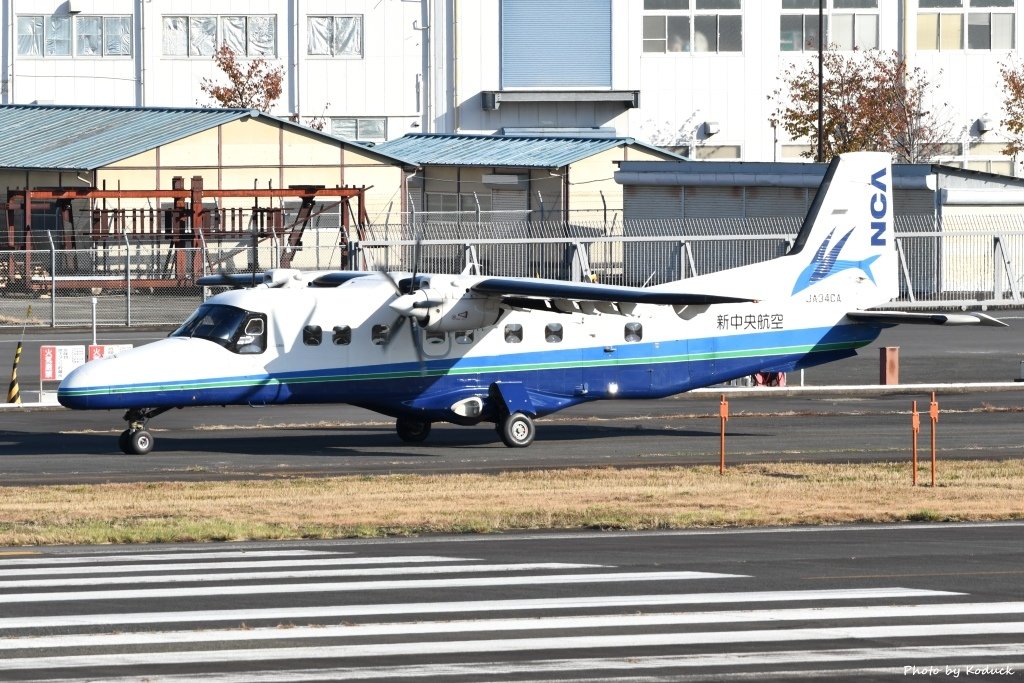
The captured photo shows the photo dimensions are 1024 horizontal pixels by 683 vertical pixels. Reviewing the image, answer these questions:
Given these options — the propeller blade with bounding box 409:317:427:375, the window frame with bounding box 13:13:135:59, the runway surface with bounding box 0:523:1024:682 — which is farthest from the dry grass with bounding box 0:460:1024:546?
the window frame with bounding box 13:13:135:59

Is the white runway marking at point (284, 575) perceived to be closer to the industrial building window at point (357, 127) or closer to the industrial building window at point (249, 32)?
the industrial building window at point (357, 127)

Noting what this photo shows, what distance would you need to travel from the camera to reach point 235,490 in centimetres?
2117

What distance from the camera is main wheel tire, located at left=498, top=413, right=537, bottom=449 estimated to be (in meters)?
26.5

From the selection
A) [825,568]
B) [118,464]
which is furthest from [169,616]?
[118,464]

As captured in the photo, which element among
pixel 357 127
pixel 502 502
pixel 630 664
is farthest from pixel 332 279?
pixel 357 127

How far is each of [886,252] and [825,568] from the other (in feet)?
49.2

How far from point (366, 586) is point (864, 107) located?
63.7 meters

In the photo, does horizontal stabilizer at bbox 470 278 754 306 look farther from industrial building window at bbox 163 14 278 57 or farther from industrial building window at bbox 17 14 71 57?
industrial building window at bbox 17 14 71 57

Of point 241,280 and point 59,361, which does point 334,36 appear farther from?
point 241,280

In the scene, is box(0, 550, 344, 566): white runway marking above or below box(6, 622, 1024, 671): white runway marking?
below

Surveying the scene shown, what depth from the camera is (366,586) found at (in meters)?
14.2

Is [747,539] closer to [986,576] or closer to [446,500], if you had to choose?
[986,576]

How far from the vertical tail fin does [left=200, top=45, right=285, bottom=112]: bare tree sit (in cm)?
5232

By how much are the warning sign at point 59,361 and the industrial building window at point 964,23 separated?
199 feet
